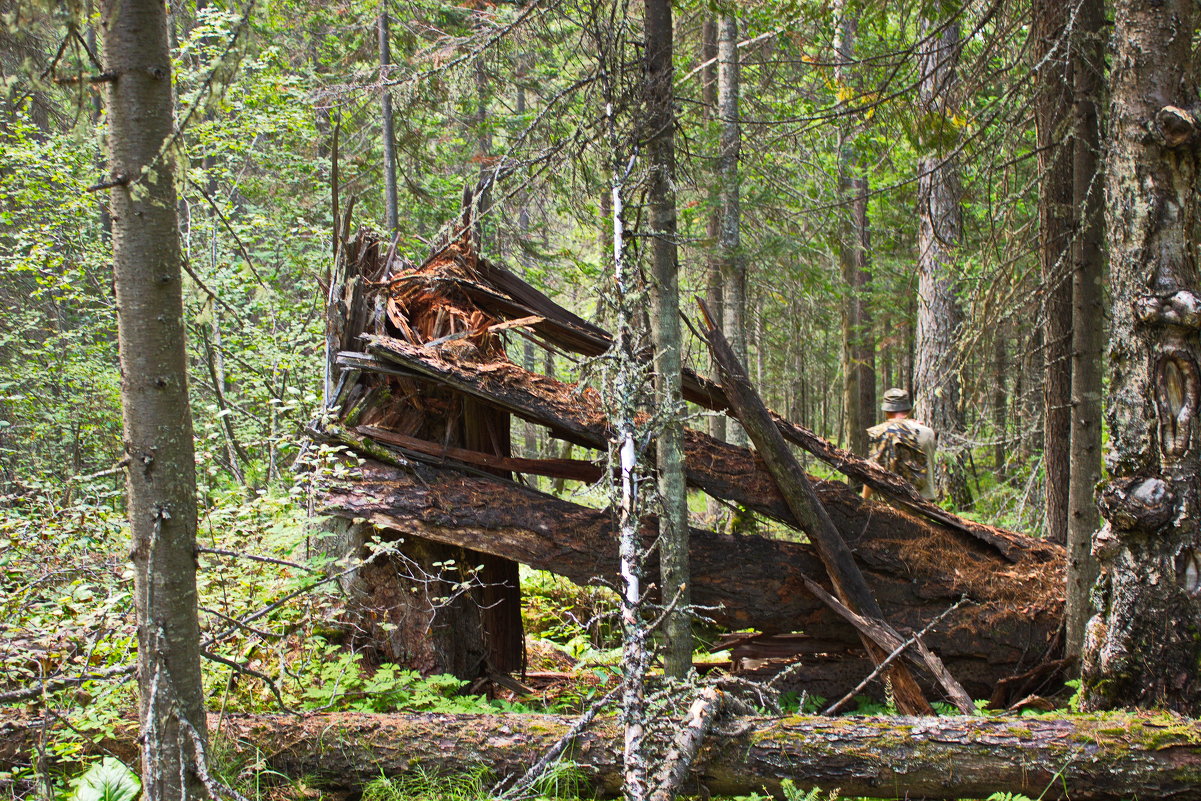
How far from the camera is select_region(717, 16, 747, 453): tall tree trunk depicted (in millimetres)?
11375

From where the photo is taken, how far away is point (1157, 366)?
476cm

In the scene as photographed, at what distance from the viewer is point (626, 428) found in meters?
3.97

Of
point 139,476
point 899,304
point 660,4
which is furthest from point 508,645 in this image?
point 899,304

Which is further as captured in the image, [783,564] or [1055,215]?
[783,564]

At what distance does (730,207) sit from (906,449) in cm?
458

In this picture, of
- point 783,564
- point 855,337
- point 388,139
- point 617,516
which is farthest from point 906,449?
point 388,139

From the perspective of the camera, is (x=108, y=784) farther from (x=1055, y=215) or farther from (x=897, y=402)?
(x=897, y=402)

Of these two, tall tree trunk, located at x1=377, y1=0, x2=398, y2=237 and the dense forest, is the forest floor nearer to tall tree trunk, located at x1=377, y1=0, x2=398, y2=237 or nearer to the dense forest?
the dense forest

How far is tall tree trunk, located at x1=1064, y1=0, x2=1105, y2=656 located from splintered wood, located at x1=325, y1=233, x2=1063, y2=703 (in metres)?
1.05

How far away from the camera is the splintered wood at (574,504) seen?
242 inches

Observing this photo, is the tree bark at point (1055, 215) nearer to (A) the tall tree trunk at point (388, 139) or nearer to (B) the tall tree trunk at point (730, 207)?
(B) the tall tree trunk at point (730, 207)

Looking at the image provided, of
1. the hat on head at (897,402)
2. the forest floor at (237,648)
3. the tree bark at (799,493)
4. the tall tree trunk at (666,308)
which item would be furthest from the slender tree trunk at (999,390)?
the forest floor at (237,648)

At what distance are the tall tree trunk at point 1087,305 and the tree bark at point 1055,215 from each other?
130mm

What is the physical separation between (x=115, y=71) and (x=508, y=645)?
5.43 meters
